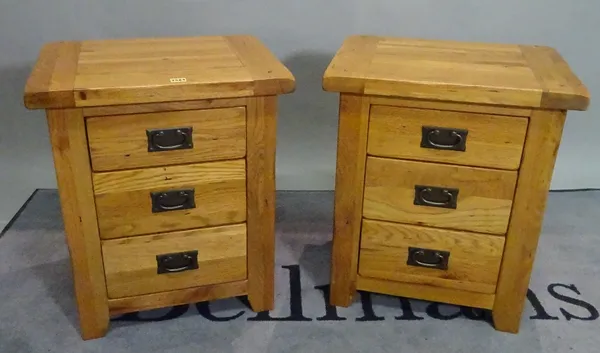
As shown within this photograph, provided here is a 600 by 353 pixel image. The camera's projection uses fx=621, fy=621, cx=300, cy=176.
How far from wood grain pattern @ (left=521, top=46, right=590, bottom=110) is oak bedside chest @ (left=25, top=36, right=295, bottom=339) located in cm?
53

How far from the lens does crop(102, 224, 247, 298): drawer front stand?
140 cm

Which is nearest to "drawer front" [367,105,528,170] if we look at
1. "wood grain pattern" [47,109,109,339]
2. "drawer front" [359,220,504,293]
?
"drawer front" [359,220,504,293]

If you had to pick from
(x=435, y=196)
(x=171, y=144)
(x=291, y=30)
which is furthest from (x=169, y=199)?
(x=291, y=30)

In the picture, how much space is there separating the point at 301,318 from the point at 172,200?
0.44 m

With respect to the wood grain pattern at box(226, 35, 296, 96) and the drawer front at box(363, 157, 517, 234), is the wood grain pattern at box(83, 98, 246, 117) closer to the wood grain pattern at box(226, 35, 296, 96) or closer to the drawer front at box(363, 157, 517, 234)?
the wood grain pattern at box(226, 35, 296, 96)

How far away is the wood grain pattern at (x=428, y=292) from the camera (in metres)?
1.50

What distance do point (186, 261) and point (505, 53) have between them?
3.01 feet

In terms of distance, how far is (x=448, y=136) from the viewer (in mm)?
1334

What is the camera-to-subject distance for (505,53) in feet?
4.98

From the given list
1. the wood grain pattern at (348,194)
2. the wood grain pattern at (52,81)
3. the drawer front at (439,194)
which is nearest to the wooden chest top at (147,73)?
the wood grain pattern at (52,81)

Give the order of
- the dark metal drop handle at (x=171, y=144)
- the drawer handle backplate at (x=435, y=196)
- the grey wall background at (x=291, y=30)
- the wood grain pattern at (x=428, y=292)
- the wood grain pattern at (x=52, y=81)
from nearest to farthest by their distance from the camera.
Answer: the wood grain pattern at (x=52, y=81), the dark metal drop handle at (x=171, y=144), the drawer handle backplate at (x=435, y=196), the wood grain pattern at (x=428, y=292), the grey wall background at (x=291, y=30)

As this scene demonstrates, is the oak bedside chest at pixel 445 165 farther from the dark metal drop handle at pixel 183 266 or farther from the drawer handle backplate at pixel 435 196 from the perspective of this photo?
the dark metal drop handle at pixel 183 266

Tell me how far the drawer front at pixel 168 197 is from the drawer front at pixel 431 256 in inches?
13.2

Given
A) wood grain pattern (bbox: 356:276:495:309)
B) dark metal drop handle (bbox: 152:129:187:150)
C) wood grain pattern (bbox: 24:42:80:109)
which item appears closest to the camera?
wood grain pattern (bbox: 24:42:80:109)
